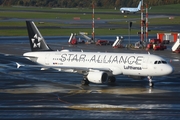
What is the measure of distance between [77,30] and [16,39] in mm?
23289

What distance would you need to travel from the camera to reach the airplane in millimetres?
54312

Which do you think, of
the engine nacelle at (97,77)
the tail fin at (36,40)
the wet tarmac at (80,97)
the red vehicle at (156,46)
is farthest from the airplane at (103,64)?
the red vehicle at (156,46)

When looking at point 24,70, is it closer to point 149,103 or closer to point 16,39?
point 149,103

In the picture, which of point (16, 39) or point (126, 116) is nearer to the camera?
point (126, 116)

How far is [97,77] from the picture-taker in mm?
54250

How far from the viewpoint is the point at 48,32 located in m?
137

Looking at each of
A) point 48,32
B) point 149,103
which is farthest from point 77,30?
point 149,103

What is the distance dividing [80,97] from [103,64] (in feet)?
28.5

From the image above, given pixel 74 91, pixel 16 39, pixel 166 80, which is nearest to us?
pixel 74 91

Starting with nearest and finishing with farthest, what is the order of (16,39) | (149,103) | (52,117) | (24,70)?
(52,117) → (149,103) → (24,70) → (16,39)

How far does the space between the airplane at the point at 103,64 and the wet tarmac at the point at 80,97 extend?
1.37 meters

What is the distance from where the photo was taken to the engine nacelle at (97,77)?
54219mm

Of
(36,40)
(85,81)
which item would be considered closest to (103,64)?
(85,81)

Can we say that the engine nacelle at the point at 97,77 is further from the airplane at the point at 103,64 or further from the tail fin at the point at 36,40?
the tail fin at the point at 36,40
